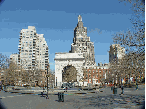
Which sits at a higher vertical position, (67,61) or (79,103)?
(67,61)

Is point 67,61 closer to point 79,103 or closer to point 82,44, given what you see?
point 79,103

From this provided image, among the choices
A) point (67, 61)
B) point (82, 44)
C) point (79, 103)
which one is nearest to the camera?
point (79, 103)

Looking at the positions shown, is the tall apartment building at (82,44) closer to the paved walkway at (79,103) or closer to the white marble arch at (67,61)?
the white marble arch at (67,61)

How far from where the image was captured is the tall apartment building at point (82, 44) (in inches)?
7008

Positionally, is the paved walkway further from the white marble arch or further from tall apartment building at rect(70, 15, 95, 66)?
tall apartment building at rect(70, 15, 95, 66)

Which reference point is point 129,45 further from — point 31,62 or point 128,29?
point 31,62

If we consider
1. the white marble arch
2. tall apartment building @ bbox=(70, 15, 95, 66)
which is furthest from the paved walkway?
tall apartment building @ bbox=(70, 15, 95, 66)

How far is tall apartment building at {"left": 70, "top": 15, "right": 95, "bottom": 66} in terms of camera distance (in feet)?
584

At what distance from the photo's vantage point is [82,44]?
17950cm

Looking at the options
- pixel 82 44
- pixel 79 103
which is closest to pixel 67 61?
pixel 79 103

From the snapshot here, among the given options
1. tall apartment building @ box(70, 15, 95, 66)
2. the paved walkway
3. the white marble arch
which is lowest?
the paved walkway

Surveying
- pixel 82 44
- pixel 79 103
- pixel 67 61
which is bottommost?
pixel 79 103

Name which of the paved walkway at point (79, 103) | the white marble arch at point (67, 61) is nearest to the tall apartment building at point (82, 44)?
the white marble arch at point (67, 61)

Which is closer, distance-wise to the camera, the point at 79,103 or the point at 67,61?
the point at 79,103
